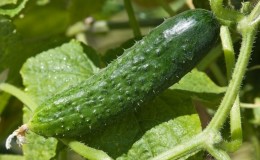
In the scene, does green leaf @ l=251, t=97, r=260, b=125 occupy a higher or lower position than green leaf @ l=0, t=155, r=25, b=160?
lower

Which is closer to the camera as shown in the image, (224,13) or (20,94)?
(224,13)

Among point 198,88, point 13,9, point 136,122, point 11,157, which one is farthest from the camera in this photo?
point 11,157

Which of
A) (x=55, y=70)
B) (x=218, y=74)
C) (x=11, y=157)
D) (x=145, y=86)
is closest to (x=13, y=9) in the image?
(x=55, y=70)

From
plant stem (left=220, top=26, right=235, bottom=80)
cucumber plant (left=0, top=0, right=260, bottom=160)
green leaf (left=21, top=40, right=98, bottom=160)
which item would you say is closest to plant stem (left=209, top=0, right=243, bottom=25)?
cucumber plant (left=0, top=0, right=260, bottom=160)

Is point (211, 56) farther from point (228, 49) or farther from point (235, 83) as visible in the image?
point (235, 83)

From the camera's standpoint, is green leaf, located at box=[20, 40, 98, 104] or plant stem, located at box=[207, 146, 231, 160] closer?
plant stem, located at box=[207, 146, 231, 160]

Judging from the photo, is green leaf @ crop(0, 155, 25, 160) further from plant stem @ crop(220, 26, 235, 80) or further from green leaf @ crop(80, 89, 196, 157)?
plant stem @ crop(220, 26, 235, 80)
